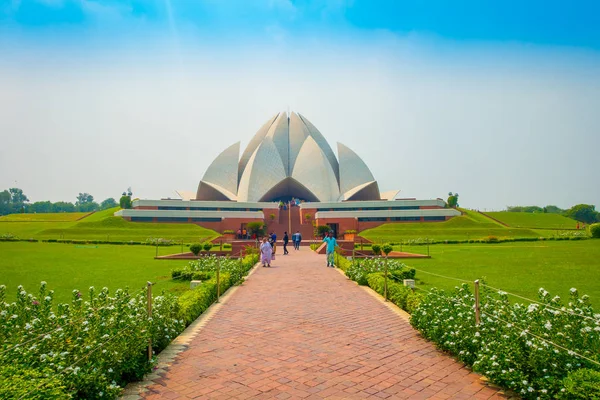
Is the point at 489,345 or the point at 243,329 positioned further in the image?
the point at 243,329

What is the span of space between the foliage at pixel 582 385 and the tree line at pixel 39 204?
240ft

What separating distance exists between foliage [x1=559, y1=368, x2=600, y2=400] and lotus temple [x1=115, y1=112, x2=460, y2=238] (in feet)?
88.4

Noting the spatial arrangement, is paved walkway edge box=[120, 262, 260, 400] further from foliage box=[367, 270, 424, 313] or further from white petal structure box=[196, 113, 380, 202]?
white petal structure box=[196, 113, 380, 202]

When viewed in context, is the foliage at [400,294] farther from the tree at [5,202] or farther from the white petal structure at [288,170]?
the tree at [5,202]

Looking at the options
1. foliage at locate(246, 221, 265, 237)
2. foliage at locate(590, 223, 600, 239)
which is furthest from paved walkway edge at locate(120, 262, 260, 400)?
foliage at locate(590, 223, 600, 239)

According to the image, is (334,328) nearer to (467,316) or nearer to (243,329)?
(243,329)

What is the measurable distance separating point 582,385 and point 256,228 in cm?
2598

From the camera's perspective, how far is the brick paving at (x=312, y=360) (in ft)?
10.2

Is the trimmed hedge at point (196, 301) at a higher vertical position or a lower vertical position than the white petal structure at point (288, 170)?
lower

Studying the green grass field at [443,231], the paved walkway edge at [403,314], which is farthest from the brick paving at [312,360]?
the green grass field at [443,231]

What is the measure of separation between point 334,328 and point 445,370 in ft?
5.12

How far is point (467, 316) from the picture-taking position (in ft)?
12.6

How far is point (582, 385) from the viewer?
2455mm

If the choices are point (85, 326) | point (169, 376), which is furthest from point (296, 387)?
point (85, 326)
